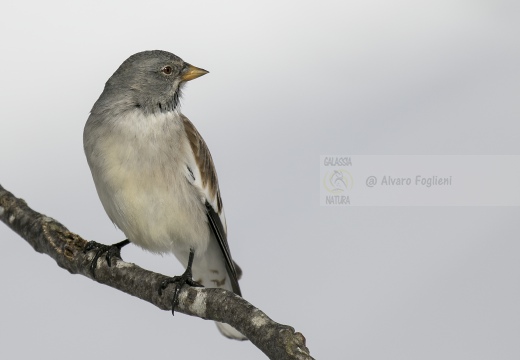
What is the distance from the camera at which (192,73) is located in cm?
659

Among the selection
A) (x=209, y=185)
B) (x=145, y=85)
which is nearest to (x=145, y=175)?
(x=209, y=185)

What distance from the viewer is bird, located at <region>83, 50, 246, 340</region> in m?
6.03

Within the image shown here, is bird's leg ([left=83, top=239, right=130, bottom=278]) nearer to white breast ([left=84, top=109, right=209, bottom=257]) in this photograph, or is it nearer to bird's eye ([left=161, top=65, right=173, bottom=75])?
white breast ([left=84, top=109, right=209, bottom=257])

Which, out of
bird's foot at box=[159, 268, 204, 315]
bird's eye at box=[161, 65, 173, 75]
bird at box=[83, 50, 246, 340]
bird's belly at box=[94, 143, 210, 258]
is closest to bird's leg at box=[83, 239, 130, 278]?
bird at box=[83, 50, 246, 340]

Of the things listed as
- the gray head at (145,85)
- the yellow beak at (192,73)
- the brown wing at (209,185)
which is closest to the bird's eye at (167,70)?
the gray head at (145,85)

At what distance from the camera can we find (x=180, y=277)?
19.4 ft

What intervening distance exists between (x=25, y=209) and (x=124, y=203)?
1.13 meters

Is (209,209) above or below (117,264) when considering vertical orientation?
above

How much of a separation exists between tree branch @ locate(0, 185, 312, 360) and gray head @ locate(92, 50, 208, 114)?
1.05m

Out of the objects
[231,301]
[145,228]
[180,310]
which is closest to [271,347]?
[231,301]

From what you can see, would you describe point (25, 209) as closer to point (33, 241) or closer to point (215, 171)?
point (33, 241)

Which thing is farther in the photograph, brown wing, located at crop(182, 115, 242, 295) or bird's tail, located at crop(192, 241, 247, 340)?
bird's tail, located at crop(192, 241, 247, 340)

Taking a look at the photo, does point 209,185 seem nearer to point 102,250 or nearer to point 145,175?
point 145,175

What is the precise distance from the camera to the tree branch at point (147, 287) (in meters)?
4.57
